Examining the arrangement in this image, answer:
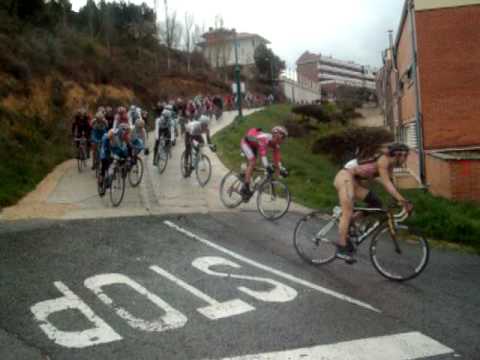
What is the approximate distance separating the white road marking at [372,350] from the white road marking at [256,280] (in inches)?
51.8

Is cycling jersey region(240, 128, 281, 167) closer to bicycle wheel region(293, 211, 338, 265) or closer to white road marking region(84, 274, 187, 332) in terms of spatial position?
bicycle wheel region(293, 211, 338, 265)

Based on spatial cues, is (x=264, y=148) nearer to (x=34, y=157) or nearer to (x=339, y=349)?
(x=339, y=349)

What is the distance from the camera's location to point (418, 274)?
271 inches

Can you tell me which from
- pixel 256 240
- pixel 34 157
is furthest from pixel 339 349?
pixel 34 157

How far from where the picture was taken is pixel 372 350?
474 cm

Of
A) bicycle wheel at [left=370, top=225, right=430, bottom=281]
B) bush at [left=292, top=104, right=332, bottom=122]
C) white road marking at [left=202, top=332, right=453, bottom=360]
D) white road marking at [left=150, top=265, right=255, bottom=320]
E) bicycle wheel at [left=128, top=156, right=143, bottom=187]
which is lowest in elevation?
white road marking at [left=202, top=332, right=453, bottom=360]

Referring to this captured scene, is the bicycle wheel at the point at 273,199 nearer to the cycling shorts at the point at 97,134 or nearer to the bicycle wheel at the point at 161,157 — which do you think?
the bicycle wheel at the point at 161,157

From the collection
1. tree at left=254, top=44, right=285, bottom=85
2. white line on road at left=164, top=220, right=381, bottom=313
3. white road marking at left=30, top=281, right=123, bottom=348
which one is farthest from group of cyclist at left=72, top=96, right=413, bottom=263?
tree at left=254, top=44, right=285, bottom=85

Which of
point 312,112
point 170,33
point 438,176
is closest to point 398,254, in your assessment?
point 438,176

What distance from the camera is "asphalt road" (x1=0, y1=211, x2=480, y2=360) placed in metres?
4.81

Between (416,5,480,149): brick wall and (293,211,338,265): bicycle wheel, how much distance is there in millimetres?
11481

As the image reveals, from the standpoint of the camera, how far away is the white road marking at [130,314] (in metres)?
5.30

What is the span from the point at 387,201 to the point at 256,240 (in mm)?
4932

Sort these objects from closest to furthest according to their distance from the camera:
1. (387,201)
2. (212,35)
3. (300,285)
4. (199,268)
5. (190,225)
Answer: (300,285), (199,268), (190,225), (387,201), (212,35)
